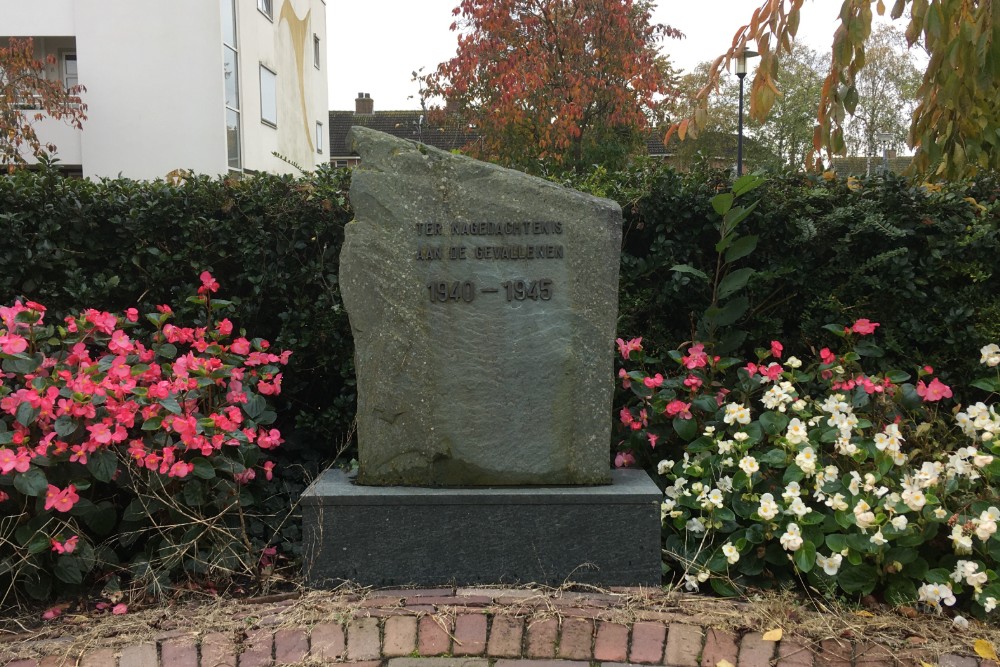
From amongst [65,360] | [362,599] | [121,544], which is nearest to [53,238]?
[65,360]

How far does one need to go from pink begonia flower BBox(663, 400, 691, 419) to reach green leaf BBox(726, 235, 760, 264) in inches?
32.8

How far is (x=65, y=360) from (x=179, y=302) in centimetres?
82

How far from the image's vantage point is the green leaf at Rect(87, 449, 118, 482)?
9.91 ft

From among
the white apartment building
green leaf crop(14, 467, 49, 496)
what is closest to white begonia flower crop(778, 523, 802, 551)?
green leaf crop(14, 467, 49, 496)

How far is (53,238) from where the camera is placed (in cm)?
412

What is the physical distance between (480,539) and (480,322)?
86 centimetres

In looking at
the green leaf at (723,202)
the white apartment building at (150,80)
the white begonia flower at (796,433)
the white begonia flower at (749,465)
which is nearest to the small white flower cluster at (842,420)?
the white begonia flower at (796,433)

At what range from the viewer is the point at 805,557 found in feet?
9.60

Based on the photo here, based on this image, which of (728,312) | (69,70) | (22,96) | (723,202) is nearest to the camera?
(723,202)

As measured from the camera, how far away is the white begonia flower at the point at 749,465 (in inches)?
123

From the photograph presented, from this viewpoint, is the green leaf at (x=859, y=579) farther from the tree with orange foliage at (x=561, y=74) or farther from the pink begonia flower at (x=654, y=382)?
the tree with orange foliage at (x=561, y=74)

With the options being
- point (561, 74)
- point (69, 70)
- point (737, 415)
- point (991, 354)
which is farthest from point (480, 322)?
point (69, 70)

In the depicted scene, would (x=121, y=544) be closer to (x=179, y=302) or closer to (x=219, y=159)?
(x=179, y=302)

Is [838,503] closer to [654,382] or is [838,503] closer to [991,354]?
[654,382]
